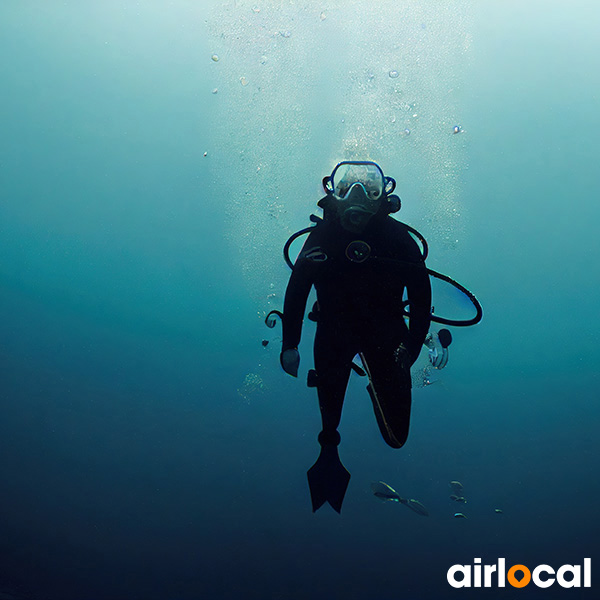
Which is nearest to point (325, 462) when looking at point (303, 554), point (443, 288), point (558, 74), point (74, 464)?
point (443, 288)

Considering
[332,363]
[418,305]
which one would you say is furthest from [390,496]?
[418,305]

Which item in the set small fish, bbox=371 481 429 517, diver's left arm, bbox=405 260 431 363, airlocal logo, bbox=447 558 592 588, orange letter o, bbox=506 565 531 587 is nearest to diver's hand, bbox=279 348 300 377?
diver's left arm, bbox=405 260 431 363

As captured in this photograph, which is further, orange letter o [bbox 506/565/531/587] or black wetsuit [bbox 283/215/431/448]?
orange letter o [bbox 506/565/531/587]

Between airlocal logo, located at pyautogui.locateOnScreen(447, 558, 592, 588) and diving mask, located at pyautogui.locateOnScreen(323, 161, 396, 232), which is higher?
diving mask, located at pyautogui.locateOnScreen(323, 161, 396, 232)

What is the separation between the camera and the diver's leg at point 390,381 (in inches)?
113

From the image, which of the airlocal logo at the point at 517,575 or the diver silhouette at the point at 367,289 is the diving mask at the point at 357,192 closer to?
the diver silhouette at the point at 367,289

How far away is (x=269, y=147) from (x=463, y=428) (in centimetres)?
386

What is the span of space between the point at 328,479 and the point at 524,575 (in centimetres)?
362

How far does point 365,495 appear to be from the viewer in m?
4.82

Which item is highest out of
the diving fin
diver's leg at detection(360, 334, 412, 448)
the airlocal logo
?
diver's leg at detection(360, 334, 412, 448)

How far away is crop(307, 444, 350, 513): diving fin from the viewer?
3156mm

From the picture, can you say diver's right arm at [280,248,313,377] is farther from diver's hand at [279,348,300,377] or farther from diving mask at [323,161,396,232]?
diving mask at [323,161,396,232]

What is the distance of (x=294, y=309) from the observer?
2965mm

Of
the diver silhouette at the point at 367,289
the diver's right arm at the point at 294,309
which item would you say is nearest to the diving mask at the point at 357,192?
the diver silhouette at the point at 367,289
